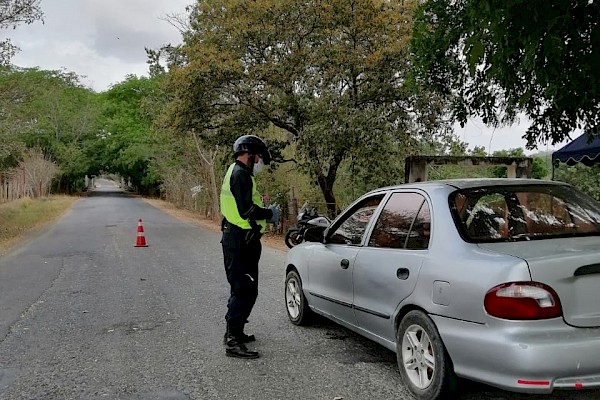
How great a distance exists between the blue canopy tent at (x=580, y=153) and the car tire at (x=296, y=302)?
19.9ft

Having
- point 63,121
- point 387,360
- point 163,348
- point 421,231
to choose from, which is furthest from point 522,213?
point 63,121

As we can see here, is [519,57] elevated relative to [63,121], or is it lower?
lower

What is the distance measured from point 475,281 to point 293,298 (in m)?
3.13

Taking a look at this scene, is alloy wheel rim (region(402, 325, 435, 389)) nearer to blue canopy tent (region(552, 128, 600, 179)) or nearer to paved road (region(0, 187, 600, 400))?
paved road (region(0, 187, 600, 400))

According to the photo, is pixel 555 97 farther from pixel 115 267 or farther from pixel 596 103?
pixel 115 267

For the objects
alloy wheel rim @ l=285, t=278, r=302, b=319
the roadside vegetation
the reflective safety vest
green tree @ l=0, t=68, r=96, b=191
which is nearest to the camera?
the reflective safety vest

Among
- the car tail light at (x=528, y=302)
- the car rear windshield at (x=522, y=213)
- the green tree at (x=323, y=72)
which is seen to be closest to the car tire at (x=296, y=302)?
the car rear windshield at (x=522, y=213)

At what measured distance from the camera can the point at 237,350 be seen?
4996mm

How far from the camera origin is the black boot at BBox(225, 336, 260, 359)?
4.97 meters

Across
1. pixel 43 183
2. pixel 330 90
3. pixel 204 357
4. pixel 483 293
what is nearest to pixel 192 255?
pixel 330 90

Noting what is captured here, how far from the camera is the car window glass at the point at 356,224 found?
193 inches

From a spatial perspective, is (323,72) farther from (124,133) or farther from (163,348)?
(124,133)

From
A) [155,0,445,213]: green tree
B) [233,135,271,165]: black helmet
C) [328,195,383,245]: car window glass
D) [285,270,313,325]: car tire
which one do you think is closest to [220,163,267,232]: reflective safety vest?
[233,135,271,165]: black helmet

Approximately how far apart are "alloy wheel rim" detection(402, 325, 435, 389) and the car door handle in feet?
1.13
